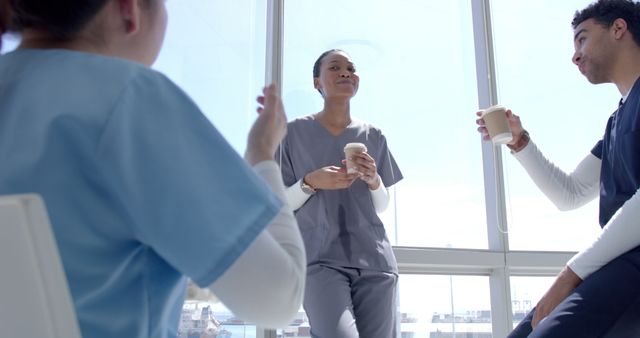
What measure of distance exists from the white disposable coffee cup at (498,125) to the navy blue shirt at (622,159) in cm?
30

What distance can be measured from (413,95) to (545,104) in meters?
0.80

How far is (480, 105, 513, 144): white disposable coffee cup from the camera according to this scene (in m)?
1.86

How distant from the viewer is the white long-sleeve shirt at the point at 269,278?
53cm

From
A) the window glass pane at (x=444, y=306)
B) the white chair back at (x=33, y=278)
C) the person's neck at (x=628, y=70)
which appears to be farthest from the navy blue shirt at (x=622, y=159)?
the white chair back at (x=33, y=278)

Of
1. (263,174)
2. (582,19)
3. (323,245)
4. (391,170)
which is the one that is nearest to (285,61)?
(391,170)

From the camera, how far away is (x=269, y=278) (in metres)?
0.55

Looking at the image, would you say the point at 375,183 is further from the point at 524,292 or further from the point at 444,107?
the point at 524,292

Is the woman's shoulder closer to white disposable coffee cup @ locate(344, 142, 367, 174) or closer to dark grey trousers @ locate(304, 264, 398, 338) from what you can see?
white disposable coffee cup @ locate(344, 142, 367, 174)

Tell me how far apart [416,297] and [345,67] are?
1.20 meters

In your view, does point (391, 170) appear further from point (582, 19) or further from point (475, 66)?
point (475, 66)

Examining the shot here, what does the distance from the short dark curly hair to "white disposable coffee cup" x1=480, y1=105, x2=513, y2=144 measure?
39 centimetres

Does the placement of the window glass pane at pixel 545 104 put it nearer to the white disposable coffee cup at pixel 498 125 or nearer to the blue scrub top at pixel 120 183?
the white disposable coffee cup at pixel 498 125

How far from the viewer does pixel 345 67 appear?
2170mm

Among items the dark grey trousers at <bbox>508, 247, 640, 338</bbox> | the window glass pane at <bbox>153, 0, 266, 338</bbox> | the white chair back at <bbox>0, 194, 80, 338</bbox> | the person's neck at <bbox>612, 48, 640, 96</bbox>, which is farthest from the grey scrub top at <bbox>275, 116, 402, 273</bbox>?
the white chair back at <bbox>0, 194, 80, 338</bbox>
